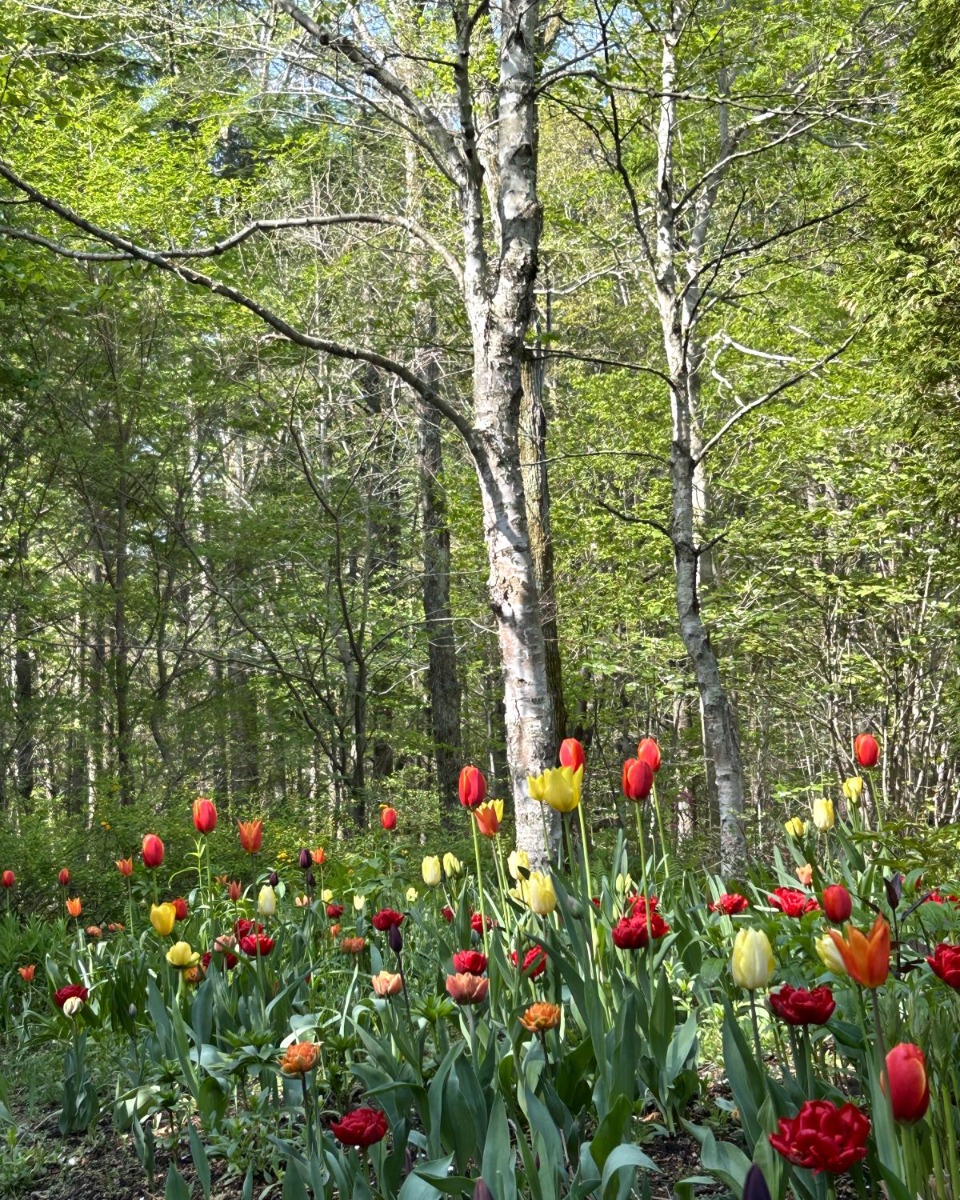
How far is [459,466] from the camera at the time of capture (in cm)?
1052

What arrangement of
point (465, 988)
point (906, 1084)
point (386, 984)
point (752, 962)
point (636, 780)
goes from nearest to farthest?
point (906, 1084) < point (752, 962) < point (465, 988) < point (386, 984) < point (636, 780)

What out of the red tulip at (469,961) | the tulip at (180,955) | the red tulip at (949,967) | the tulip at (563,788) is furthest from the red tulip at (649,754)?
the tulip at (180,955)

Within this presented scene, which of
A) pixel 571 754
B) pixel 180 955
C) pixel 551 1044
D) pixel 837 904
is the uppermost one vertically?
pixel 571 754

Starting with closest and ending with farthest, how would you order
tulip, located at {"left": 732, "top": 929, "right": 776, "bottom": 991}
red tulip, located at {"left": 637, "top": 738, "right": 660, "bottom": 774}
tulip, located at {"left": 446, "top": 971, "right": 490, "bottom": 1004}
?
1. tulip, located at {"left": 732, "top": 929, "right": 776, "bottom": 991}
2. tulip, located at {"left": 446, "top": 971, "right": 490, "bottom": 1004}
3. red tulip, located at {"left": 637, "top": 738, "right": 660, "bottom": 774}

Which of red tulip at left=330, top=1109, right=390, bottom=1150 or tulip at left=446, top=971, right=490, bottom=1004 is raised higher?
tulip at left=446, top=971, right=490, bottom=1004

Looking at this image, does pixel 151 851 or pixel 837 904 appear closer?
pixel 837 904

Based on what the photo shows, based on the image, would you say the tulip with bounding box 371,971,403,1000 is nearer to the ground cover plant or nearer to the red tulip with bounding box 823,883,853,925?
the ground cover plant

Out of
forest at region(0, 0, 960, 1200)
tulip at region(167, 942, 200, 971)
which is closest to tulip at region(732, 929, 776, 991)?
forest at region(0, 0, 960, 1200)

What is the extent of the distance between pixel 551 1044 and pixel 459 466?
871 cm

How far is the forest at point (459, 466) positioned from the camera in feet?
11.6

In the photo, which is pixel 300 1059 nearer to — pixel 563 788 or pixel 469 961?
pixel 469 961

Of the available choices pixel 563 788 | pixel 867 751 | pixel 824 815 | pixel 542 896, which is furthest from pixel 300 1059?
pixel 867 751

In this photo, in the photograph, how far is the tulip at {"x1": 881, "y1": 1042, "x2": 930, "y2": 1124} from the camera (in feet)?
3.65

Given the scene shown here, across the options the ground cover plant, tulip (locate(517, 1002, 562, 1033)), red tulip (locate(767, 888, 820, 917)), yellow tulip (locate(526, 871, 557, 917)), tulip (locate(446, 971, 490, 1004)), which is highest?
yellow tulip (locate(526, 871, 557, 917))
